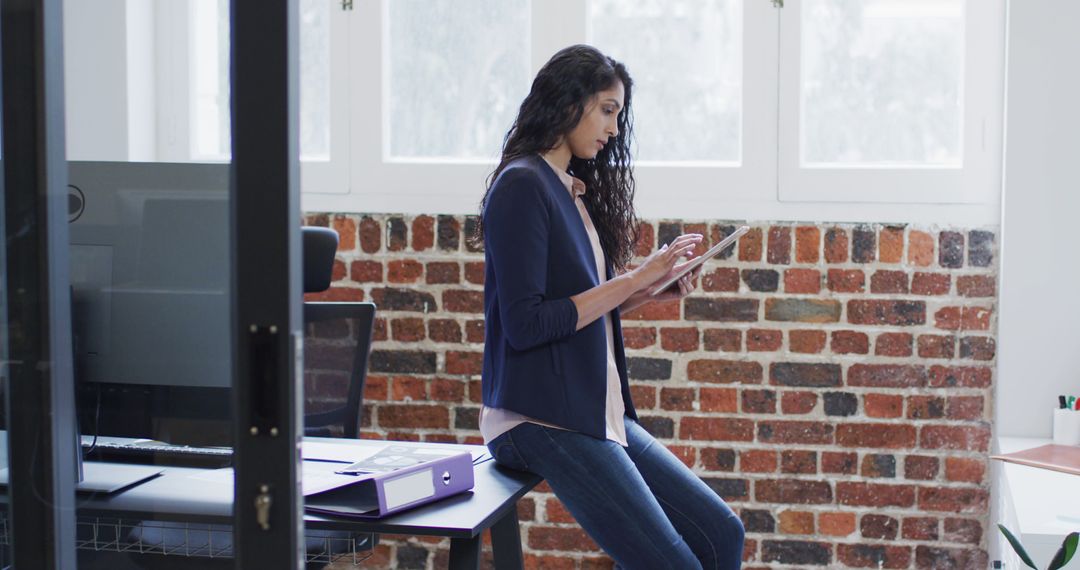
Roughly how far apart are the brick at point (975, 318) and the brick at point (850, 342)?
0.27 meters

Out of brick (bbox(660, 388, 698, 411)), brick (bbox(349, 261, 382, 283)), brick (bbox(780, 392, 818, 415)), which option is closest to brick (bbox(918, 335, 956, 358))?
brick (bbox(780, 392, 818, 415))

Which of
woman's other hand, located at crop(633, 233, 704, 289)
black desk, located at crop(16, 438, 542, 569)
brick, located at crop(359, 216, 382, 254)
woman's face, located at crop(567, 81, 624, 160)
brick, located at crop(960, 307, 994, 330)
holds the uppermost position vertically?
woman's face, located at crop(567, 81, 624, 160)

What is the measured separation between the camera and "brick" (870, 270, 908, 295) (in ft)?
9.77

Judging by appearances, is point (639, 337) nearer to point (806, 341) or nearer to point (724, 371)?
point (724, 371)

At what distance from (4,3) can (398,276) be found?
188 centimetres

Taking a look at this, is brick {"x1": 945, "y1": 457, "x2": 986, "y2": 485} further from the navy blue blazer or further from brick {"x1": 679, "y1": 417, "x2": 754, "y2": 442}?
the navy blue blazer

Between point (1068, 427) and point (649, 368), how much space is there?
1120 millimetres

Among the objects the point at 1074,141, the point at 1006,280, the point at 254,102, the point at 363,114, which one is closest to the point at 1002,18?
the point at 1074,141

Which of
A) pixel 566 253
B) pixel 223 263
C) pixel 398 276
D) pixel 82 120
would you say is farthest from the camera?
pixel 398 276

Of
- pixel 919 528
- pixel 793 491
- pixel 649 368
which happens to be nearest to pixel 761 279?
pixel 649 368

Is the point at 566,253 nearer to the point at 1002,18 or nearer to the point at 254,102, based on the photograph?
the point at 254,102

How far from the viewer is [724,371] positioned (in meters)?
3.06

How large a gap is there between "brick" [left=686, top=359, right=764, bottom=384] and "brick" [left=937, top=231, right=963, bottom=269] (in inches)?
23.8

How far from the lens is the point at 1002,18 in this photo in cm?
291
